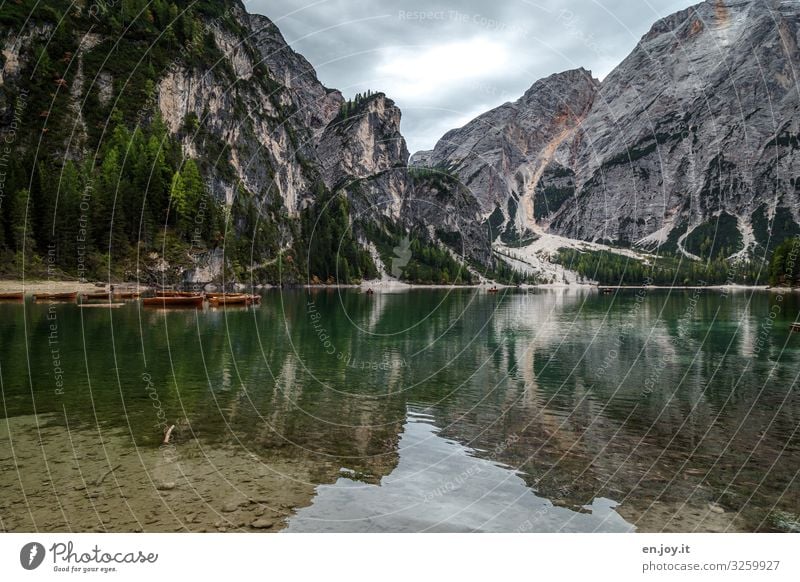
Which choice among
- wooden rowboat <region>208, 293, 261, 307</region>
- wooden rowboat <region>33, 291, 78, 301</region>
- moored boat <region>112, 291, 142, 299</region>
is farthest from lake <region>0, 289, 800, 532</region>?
moored boat <region>112, 291, 142, 299</region>

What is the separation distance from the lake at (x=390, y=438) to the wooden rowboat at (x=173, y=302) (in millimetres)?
37584

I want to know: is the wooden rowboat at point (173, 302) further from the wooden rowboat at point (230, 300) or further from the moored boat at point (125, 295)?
the moored boat at point (125, 295)

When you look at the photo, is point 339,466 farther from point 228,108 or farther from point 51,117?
point 228,108

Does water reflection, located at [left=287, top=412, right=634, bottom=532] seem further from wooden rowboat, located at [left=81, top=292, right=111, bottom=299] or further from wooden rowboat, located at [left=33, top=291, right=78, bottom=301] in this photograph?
wooden rowboat, located at [left=81, top=292, right=111, bottom=299]

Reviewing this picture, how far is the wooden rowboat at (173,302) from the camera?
80.8m

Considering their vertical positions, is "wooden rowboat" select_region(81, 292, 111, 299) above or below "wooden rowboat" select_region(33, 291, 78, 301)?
below

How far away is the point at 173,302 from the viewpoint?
83.9m

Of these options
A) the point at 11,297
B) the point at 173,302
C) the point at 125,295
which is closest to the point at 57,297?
the point at 11,297

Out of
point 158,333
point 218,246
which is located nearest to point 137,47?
point 218,246

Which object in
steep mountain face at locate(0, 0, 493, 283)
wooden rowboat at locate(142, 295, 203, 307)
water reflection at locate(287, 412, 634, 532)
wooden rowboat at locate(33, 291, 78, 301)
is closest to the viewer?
water reflection at locate(287, 412, 634, 532)

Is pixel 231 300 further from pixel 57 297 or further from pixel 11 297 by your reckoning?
pixel 11 297

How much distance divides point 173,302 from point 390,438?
237ft

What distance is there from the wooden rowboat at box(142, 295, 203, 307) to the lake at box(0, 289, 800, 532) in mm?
37584

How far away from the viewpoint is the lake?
13469mm
